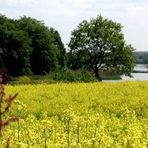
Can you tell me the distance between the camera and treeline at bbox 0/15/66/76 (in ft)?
225

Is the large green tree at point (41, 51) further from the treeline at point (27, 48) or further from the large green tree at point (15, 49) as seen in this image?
the large green tree at point (15, 49)

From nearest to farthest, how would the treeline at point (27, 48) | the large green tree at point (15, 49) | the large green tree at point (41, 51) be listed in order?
1. the large green tree at point (15, 49)
2. the treeline at point (27, 48)
3. the large green tree at point (41, 51)

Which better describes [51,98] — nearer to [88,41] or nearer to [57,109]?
[57,109]

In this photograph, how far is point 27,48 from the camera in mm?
70500

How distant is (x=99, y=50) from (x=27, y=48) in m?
9.22

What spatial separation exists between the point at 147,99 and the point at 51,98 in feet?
11.6

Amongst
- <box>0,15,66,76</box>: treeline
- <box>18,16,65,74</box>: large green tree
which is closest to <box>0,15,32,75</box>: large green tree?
<box>0,15,66,76</box>: treeline

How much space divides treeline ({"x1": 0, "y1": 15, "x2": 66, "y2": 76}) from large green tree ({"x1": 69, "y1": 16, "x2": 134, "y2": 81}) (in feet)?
18.5

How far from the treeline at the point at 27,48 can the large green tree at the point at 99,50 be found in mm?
5648

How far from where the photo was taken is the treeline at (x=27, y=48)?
6862 centimetres

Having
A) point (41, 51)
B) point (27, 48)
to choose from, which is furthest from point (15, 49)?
point (41, 51)

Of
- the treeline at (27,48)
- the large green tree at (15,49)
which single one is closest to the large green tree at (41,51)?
the treeline at (27,48)

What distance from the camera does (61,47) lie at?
3615 inches

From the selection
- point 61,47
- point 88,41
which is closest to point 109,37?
point 88,41
